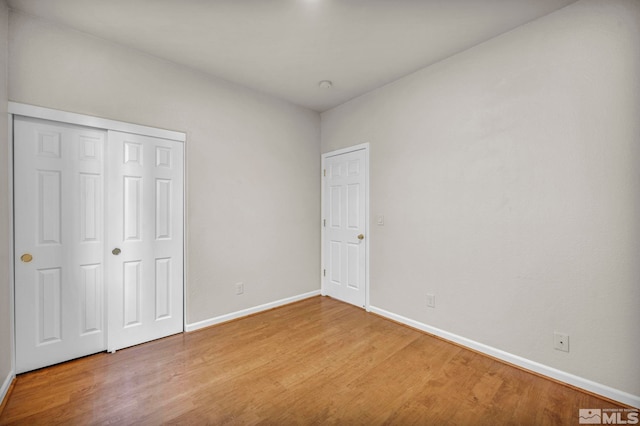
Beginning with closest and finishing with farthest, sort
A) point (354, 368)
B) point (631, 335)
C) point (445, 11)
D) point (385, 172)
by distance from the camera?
point (631, 335) < point (445, 11) < point (354, 368) < point (385, 172)

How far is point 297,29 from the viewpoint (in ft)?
7.15

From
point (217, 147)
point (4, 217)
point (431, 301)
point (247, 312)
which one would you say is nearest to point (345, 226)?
point (431, 301)

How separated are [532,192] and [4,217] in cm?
392

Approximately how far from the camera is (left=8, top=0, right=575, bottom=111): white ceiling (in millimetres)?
1927

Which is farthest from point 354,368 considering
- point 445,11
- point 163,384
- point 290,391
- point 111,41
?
point 111,41

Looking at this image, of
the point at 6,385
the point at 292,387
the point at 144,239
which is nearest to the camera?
the point at 6,385

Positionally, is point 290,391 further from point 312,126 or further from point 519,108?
point 312,126

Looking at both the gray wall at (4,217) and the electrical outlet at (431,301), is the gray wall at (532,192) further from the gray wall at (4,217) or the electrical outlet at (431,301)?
the gray wall at (4,217)

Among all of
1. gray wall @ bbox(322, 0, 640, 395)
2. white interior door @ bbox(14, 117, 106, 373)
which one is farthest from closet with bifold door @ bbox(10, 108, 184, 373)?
gray wall @ bbox(322, 0, 640, 395)

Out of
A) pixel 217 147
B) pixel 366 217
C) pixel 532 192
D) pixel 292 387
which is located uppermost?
pixel 217 147

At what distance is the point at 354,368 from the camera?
6.96ft

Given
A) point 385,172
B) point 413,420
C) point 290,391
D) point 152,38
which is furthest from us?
point 385,172

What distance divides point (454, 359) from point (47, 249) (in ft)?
11.4

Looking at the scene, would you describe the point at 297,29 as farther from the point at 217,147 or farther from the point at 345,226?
the point at 345,226
